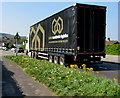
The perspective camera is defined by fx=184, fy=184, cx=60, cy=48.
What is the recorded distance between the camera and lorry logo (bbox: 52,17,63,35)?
14.6 metres

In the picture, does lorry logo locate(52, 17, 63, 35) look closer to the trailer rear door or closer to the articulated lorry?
the articulated lorry

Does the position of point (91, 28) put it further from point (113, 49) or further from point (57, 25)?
point (113, 49)

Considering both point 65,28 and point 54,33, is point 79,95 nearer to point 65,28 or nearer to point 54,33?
point 65,28

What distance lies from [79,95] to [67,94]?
40 centimetres

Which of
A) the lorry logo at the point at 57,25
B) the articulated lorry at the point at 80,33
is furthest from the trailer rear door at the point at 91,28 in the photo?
the lorry logo at the point at 57,25

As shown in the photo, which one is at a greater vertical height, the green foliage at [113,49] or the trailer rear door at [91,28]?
the trailer rear door at [91,28]

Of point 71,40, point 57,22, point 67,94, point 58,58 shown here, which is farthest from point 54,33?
point 67,94

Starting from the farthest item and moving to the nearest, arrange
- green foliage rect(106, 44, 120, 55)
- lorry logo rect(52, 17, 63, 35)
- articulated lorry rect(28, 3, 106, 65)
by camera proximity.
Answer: green foliage rect(106, 44, 120, 55), lorry logo rect(52, 17, 63, 35), articulated lorry rect(28, 3, 106, 65)

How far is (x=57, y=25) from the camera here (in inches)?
605

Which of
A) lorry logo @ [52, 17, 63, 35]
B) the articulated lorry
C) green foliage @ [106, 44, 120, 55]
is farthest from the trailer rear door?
green foliage @ [106, 44, 120, 55]

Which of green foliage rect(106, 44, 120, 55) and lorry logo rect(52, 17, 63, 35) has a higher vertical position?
lorry logo rect(52, 17, 63, 35)

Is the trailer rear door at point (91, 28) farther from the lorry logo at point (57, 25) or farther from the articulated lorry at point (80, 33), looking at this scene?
the lorry logo at point (57, 25)

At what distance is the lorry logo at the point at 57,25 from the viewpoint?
48.0 feet

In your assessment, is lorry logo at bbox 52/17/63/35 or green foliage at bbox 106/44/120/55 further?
green foliage at bbox 106/44/120/55
